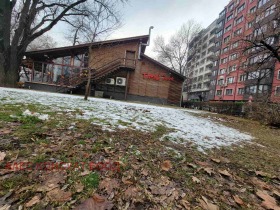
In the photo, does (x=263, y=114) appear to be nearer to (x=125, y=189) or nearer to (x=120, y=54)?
(x=125, y=189)

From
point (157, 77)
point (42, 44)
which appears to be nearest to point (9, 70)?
point (157, 77)

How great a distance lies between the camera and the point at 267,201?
69.2 inches

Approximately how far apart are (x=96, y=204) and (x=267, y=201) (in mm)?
1892

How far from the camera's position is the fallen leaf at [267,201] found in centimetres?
167

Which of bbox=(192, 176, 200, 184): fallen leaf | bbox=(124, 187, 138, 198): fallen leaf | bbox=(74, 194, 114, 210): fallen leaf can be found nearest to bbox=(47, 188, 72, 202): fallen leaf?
bbox=(74, 194, 114, 210): fallen leaf

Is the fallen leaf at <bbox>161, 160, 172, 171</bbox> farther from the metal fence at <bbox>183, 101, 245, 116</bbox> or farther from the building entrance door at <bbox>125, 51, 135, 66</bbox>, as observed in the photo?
the building entrance door at <bbox>125, 51, 135, 66</bbox>

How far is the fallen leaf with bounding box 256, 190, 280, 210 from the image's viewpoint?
1667mm

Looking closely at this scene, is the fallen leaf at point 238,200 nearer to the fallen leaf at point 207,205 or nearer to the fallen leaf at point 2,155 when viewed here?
the fallen leaf at point 207,205

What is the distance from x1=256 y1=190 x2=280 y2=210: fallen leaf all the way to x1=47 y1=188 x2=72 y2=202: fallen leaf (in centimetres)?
206

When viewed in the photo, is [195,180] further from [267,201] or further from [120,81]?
[120,81]

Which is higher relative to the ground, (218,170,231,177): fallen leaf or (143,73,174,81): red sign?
(143,73,174,81): red sign

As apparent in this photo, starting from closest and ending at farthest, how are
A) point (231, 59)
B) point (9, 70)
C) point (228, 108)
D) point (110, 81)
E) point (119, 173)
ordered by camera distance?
point (119, 173) < point (9, 70) < point (228, 108) < point (110, 81) < point (231, 59)

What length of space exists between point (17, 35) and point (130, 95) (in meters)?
12.1

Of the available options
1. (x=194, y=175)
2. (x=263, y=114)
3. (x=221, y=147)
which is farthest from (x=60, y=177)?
(x=263, y=114)
